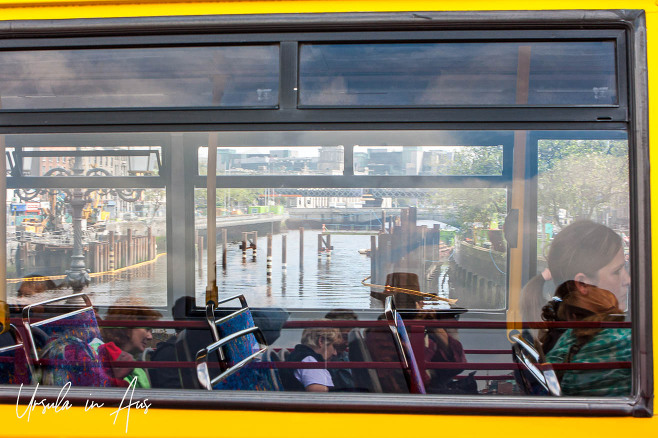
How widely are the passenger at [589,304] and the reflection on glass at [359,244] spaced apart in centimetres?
130

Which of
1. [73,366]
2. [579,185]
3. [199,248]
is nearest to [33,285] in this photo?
[199,248]

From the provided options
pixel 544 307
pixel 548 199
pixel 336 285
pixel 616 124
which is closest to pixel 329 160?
pixel 336 285

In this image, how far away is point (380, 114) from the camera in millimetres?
1565

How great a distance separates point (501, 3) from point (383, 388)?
158 centimetres

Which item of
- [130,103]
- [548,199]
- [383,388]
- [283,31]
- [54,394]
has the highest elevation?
[283,31]

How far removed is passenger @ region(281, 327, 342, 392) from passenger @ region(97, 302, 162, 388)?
0.66 m

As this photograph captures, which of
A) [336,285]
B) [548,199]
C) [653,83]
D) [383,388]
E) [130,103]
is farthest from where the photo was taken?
[336,285]

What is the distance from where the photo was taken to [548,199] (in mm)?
3182

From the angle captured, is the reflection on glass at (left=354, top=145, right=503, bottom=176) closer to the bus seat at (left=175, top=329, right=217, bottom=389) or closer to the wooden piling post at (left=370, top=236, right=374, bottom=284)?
the wooden piling post at (left=370, top=236, right=374, bottom=284)

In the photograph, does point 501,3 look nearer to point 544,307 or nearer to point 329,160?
point 544,307

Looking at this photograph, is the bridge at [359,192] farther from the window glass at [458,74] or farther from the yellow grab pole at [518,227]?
the window glass at [458,74]

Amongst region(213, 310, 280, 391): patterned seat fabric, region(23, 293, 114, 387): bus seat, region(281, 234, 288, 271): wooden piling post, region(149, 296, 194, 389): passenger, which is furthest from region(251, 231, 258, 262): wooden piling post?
region(23, 293, 114, 387): bus seat

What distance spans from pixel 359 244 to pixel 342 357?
1032mm

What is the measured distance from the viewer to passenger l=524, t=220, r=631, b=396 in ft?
5.51
